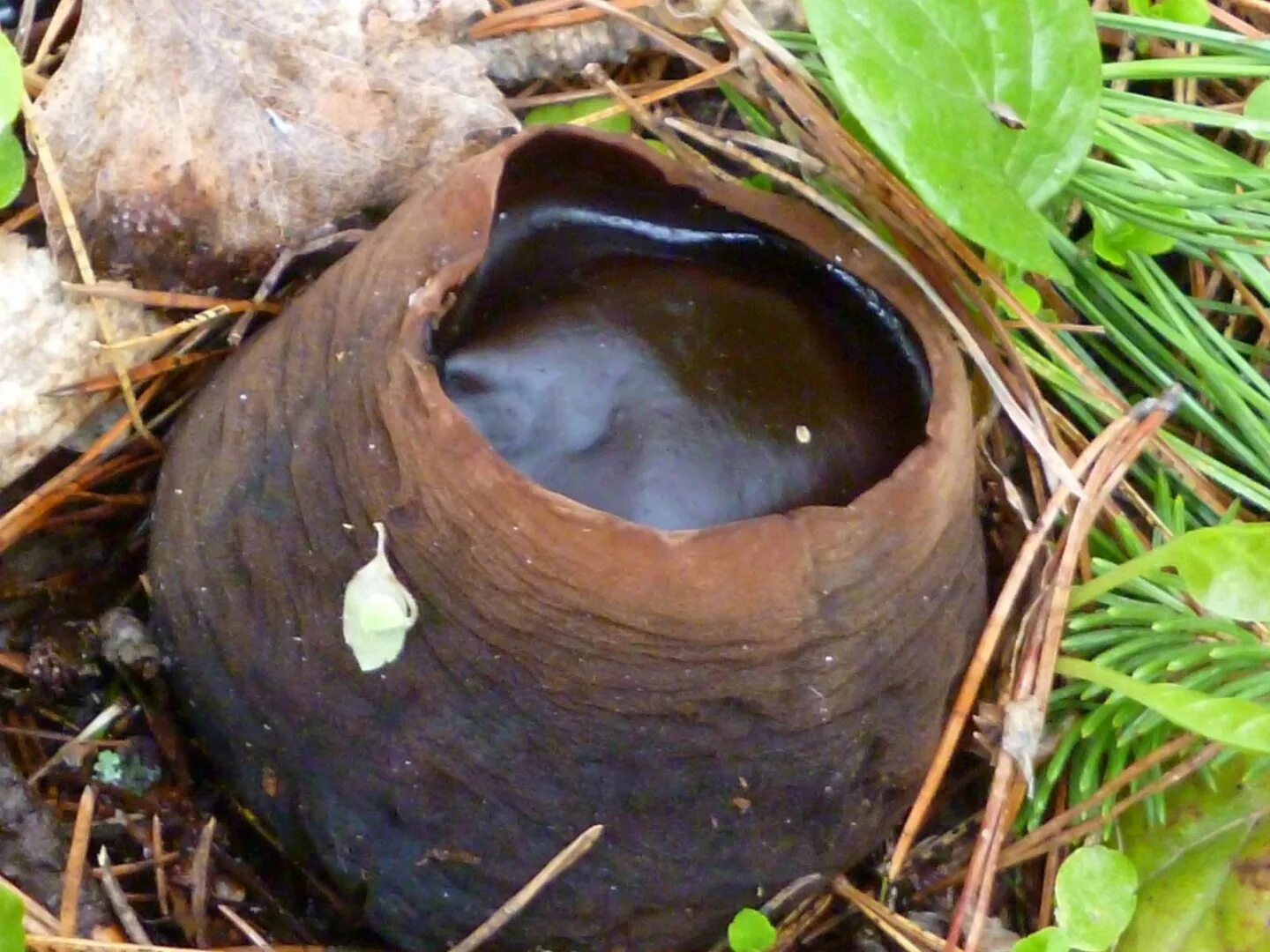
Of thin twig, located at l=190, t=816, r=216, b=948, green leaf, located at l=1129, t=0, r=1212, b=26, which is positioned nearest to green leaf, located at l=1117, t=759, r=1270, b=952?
green leaf, located at l=1129, t=0, r=1212, b=26

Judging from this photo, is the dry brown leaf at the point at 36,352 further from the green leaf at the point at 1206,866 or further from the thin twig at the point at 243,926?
the green leaf at the point at 1206,866

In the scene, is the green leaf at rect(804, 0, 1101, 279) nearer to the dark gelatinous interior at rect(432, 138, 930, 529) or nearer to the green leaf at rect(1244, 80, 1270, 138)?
the dark gelatinous interior at rect(432, 138, 930, 529)

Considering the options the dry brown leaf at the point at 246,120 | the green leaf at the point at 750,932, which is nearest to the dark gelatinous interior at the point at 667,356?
the dry brown leaf at the point at 246,120

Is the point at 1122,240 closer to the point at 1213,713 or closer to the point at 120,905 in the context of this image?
the point at 1213,713

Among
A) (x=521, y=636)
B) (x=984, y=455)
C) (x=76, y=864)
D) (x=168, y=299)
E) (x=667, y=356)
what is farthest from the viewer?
(x=984, y=455)

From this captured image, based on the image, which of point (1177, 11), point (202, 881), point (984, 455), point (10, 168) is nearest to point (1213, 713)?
point (984, 455)

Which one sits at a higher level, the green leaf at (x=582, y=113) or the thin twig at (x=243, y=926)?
the green leaf at (x=582, y=113)
